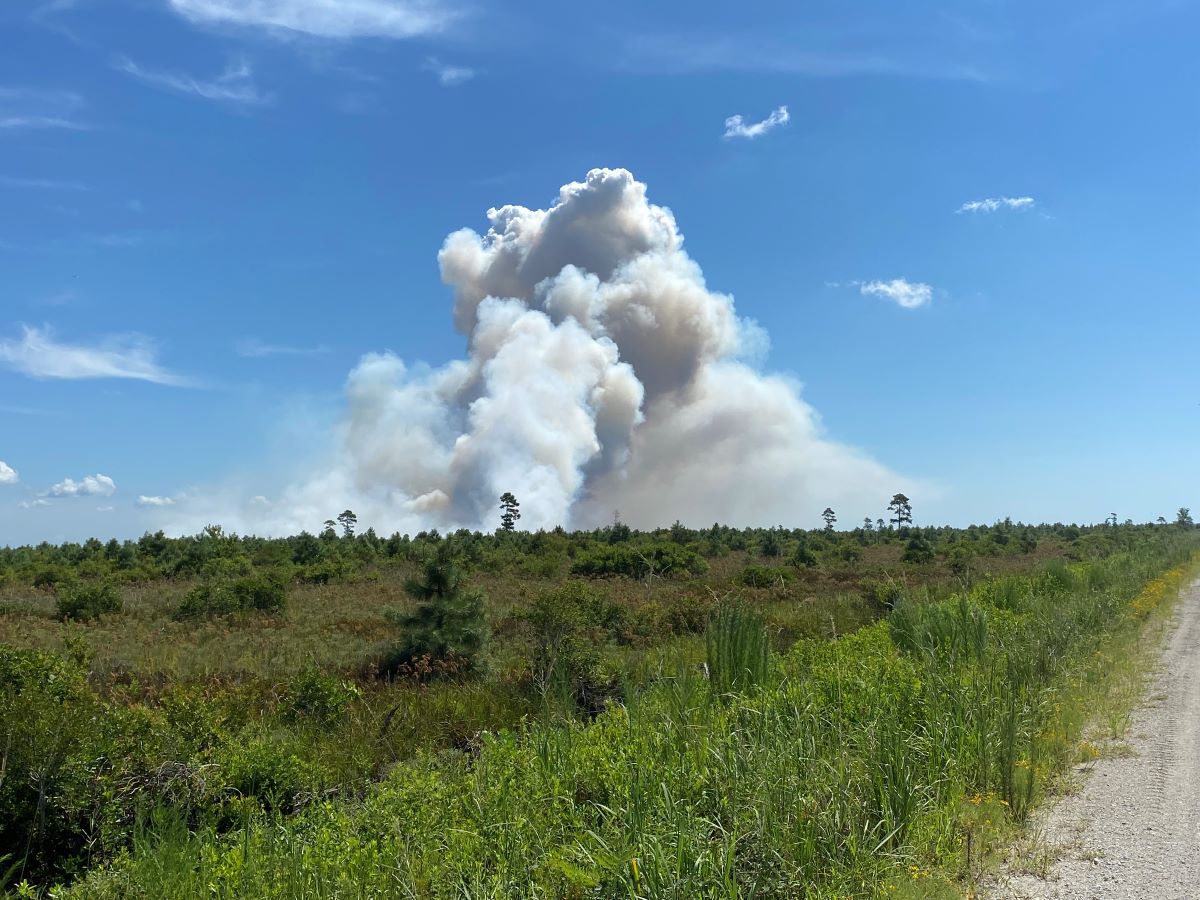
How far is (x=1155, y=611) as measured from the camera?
61.0 ft

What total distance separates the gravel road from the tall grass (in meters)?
0.33

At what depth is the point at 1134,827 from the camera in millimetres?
5848

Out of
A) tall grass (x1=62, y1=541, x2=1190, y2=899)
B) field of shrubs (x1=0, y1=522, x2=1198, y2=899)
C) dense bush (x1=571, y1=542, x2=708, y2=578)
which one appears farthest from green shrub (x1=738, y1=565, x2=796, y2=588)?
tall grass (x1=62, y1=541, x2=1190, y2=899)

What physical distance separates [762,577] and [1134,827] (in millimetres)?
25196

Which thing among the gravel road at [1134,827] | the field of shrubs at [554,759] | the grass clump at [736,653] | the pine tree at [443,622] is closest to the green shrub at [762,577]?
the field of shrubs at [554,759]

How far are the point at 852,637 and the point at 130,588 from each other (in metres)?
29.9

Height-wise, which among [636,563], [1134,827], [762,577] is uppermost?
[636,563]

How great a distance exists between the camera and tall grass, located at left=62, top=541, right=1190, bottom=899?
4.43 metres

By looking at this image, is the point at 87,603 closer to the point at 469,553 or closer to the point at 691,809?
the point at 469,553

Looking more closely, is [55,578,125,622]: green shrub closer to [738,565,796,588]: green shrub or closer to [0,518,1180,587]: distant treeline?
[0,518,1180,587]: distant treeline

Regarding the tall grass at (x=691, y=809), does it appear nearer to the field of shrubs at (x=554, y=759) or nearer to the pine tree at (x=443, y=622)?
the field of shrubs at (x=554, y=759)

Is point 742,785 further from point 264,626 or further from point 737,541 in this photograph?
point 737,541

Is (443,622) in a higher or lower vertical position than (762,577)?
lower

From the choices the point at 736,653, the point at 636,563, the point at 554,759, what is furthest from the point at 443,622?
the point at 636,563
